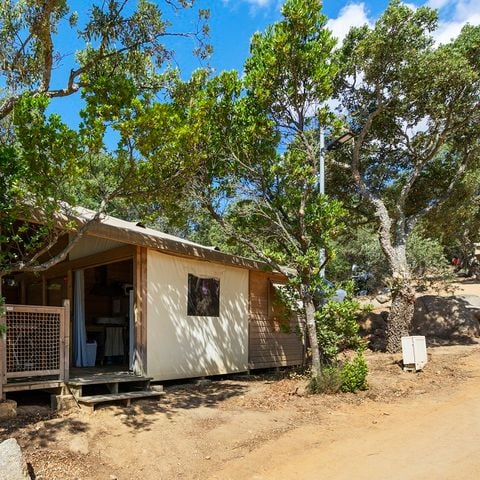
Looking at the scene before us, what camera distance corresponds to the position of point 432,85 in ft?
38.4

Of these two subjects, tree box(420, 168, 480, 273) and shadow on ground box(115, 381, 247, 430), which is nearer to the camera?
shadow on ground box(115, 381, 247, 430)

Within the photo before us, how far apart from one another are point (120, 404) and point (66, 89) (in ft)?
16.1

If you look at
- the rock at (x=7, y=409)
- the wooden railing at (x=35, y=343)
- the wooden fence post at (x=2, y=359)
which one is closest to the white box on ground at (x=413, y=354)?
the wooden railing at (x=35, y=343)

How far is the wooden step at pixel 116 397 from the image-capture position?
6824 mm

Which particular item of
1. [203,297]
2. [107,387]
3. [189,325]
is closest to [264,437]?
[107,387]

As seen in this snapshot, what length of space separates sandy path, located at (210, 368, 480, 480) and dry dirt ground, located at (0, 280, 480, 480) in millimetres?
12

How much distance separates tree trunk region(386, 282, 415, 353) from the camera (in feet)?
39.9

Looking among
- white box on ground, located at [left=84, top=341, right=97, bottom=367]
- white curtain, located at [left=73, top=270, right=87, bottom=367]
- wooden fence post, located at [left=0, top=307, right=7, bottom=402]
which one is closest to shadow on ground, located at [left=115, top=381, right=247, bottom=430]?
wooden fence post, located at [left=0, top=307, right=7, bottom=402]

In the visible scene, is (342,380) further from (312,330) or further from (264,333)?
(264,333)

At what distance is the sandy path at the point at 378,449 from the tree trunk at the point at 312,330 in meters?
1.41

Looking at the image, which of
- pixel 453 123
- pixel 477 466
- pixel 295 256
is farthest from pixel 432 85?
pixel 477 466

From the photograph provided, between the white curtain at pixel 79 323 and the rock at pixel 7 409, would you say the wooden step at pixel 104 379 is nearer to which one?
the rock at pixel 7 409

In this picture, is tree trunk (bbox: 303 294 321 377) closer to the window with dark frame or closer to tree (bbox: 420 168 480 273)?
the window with dark frame

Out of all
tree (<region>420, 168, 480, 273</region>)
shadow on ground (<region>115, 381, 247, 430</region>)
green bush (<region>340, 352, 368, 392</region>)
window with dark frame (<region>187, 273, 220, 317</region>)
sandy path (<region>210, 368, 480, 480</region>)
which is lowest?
sandy path (<region>210, 368, 480, 480</region>)
